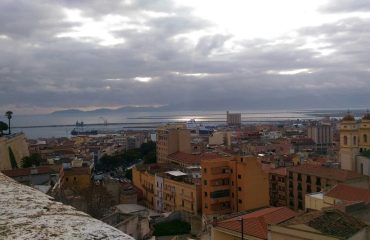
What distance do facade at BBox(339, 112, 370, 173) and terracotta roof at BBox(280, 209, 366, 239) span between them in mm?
19061

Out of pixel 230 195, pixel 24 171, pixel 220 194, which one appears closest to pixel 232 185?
pixel 230 195

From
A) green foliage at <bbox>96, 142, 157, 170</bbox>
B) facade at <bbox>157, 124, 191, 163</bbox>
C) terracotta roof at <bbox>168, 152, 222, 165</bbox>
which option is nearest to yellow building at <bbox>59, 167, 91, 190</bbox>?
terracotta roof at <bbox>168, 152, 222, 165</bbox>

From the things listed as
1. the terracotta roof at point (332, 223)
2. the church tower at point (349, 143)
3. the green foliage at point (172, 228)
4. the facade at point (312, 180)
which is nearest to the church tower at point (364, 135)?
the church tower at point (349, 143)

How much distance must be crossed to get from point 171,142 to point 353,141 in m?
19.2

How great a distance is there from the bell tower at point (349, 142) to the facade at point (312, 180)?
12.0 ft

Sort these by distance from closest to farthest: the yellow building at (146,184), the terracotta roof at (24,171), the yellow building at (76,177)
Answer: the terracotta roof at (24,171) < the yellow building at (146,184) < the yellow building at (76,177)

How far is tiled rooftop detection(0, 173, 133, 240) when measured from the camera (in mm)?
1945

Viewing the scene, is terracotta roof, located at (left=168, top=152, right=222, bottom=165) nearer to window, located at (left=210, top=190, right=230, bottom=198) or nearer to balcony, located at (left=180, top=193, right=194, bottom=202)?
balcony, located at (left=180, top=193, right=194, bottom=202)

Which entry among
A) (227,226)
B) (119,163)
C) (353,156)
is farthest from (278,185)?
(119,163)

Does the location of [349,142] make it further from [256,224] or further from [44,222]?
[44,222]

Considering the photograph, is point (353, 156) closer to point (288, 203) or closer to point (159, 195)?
point (288, 203)

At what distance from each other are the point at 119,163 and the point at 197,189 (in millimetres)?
24493

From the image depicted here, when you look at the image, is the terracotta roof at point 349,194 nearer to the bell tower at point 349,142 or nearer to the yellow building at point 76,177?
the bell tower at point 349,142

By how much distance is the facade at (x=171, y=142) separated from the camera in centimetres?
4406
